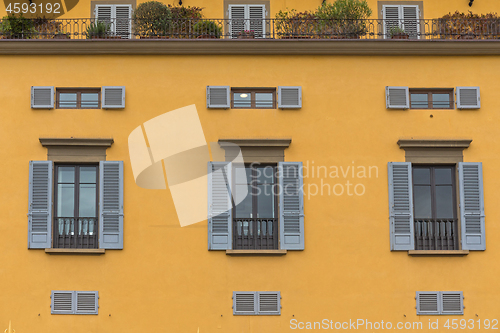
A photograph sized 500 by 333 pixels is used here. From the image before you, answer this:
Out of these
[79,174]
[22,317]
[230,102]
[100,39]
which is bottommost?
[22,317]

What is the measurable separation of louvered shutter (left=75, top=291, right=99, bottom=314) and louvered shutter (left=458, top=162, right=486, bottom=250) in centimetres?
742

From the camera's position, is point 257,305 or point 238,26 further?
point 238,26

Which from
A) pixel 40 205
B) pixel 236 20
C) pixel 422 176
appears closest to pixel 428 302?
pixel 422 176

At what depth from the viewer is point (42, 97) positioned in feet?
50.2

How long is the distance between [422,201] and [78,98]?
7.49 meters

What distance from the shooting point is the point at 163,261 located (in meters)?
14.8

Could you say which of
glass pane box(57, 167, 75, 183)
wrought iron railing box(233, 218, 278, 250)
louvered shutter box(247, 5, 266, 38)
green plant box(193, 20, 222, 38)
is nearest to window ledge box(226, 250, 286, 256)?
wrought iron railing box(233, 218, 278, 250)

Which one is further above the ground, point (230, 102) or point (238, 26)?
point (238, 26)

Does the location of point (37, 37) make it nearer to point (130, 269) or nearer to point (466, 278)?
point (130, 269)

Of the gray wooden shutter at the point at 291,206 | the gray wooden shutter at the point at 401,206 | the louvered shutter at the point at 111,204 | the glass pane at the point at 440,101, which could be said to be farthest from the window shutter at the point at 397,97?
the louvered shutter at the point at 111,204

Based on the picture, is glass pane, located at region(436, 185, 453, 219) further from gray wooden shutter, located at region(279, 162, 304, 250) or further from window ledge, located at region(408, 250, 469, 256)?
gray wooden shutter, located at region(279, 162, 304, 250)

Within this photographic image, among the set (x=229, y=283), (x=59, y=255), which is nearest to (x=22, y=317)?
(x=59, y=255)

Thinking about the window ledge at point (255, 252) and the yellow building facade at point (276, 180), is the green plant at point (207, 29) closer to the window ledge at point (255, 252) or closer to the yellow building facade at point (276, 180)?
the yellow building facade at point (276, 180)

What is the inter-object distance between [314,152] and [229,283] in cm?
321
